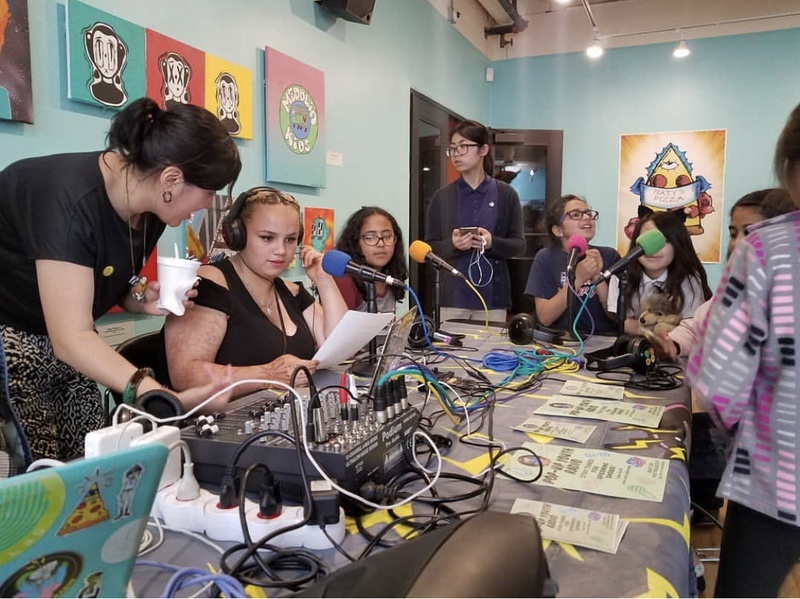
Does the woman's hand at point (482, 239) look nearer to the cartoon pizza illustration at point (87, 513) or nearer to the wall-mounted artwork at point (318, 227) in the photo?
the wall-mounted artwork at point (318, 227)

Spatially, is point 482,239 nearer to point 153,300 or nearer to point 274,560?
point 153,300

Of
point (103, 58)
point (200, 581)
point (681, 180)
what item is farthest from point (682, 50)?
point (200, 581)

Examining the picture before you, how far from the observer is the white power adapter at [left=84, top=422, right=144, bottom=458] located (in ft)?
2.13

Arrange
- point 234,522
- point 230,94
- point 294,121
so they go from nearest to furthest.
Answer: point 234,522
point 230,94
point 294,121

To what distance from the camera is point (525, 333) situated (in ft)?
6.40

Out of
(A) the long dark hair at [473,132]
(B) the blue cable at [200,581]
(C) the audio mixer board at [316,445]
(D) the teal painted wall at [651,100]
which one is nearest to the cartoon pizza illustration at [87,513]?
(B) the blue cable at [200,581]

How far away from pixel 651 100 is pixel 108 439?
16.8ft

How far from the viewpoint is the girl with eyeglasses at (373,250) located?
220 cm

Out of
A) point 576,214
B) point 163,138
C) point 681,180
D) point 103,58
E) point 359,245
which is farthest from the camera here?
point 681,180

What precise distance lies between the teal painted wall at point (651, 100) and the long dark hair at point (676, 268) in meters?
2.63

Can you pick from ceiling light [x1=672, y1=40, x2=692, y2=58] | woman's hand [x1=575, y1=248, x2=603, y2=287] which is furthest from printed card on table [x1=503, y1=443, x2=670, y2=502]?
ceiling light [x1=672, y1=40, x2=692, y2=58]

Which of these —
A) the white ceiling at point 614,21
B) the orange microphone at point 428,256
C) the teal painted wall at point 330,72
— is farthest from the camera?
the white ceiling at point 614,21

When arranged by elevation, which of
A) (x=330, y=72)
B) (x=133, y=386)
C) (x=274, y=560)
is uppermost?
(x=330, y=72)

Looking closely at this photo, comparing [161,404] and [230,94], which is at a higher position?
[230,94]
